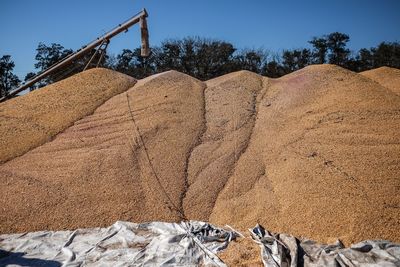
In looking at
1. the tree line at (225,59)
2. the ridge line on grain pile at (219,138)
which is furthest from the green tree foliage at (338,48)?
the ridge line on grain pile at (219,138)

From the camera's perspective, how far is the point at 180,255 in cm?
347

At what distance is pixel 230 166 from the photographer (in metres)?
5.61

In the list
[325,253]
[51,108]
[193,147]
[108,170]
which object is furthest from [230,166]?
[51,108]

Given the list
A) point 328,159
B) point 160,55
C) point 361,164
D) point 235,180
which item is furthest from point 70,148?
point 160,55

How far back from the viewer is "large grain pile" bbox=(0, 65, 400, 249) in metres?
4.26

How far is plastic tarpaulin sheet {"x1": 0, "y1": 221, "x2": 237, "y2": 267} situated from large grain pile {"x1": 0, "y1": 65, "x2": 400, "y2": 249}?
1.11ft

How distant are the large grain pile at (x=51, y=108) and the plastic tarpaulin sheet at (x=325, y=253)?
205 inches

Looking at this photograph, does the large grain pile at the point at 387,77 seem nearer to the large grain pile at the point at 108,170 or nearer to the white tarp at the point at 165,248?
the large grain pile at the point at 108,170

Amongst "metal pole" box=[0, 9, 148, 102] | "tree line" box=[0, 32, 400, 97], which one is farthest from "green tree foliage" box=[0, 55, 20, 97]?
"metal pole" box=[0, 9, 148, 102]

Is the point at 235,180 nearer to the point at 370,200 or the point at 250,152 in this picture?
the point at 250,152

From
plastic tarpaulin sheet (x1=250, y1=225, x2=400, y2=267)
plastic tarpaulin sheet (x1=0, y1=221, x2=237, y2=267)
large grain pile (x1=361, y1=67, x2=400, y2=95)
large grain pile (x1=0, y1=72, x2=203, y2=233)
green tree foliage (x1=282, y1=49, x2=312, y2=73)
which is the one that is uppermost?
green tree foliage (x1=282, y1=49, x2=312, y2=73)

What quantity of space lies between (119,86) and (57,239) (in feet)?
20.1

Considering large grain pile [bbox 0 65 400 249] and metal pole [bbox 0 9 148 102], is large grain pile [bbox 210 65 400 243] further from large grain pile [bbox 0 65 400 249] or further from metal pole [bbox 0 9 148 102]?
metal pole [bbox 0 9 148 102]

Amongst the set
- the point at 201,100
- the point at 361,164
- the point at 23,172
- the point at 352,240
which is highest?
the point at 201,100
